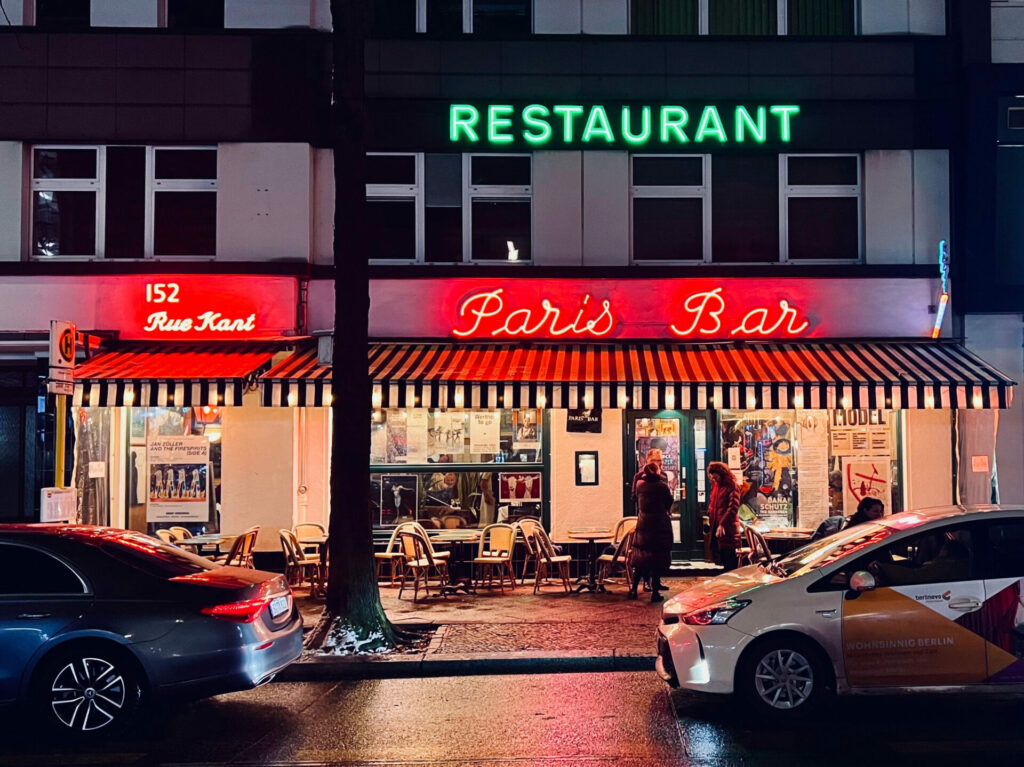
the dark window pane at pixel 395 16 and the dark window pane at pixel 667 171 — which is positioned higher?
the dark window pane at pixel 395 16

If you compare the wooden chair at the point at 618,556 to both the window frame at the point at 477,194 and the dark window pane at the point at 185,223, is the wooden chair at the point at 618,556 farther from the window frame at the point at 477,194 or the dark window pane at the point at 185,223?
the dark window pane at the point at 185,223

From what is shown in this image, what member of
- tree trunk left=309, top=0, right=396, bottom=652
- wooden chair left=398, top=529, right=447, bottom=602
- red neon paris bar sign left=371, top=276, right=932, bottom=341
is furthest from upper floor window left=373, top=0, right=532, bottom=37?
wooden chair left=398, top=529, right=447, bottom=602

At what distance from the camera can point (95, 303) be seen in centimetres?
1430

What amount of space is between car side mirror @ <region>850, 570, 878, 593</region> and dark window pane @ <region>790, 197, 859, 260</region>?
8046 millimetres

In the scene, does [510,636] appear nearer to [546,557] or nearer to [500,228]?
[546,557]

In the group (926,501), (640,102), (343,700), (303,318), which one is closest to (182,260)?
(303,318)

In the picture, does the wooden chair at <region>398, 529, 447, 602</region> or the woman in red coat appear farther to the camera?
the wooden chair at <region>398, 529, 447, 602</region>

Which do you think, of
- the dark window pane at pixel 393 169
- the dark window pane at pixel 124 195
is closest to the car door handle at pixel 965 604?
the dark window pane at pixel 393 169

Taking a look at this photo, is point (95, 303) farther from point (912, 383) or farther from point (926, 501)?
point (926, 501)

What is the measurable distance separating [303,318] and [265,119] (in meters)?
2.84

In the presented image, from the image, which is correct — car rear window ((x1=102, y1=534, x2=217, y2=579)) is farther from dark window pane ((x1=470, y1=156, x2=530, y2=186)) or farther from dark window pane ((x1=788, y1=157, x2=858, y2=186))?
dark window pane ((x1=788, y1=157, x2=858, y2=186))

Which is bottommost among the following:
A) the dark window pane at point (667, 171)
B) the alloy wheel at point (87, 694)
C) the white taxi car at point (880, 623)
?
the alloy wheel at point (87, 694)

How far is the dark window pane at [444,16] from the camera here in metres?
14.9

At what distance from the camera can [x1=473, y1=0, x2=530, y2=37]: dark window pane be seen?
14922 millimetres
